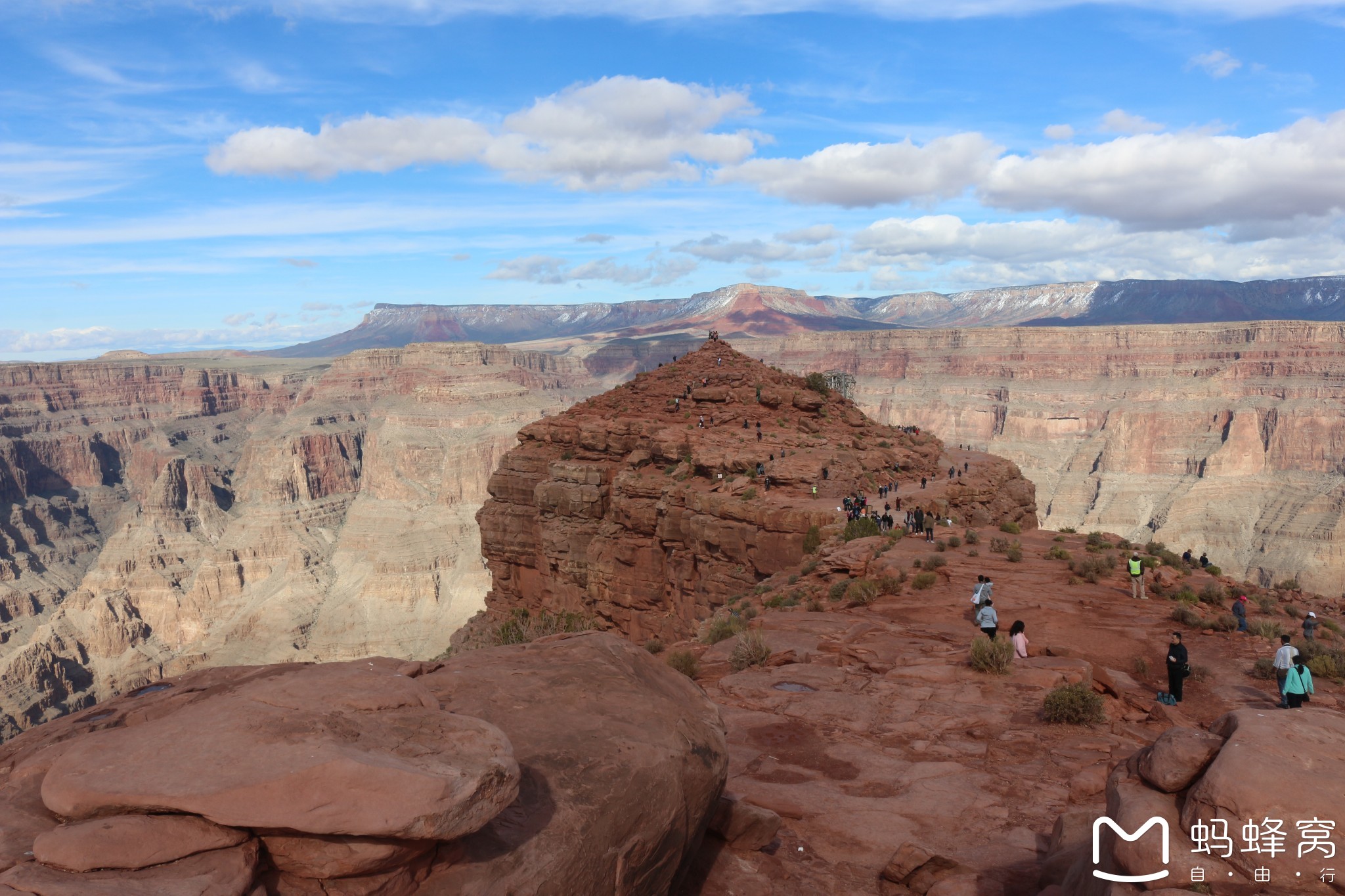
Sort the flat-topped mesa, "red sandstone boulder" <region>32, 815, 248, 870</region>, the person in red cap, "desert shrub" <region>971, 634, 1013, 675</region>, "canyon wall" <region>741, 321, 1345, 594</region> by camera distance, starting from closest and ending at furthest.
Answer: "red sandstone boulder" <region>32, 815, 248, 870</region> < "desert shrub" <region>971, 634, 1013, 675</region> < the person in red cap < the flat-topped mesa < "canyon wall" <region>741, 321, 1345, 594</region>

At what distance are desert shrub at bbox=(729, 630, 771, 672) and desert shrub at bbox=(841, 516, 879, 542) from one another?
393 inches

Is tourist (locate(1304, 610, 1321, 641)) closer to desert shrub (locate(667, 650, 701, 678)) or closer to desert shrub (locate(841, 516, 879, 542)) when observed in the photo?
desert shrub (locate(841, 516, 879, 542))

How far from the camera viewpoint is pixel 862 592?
67.9ft

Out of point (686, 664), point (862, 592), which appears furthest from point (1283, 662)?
point (686, 664)

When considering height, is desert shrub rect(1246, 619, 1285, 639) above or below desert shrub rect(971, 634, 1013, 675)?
below

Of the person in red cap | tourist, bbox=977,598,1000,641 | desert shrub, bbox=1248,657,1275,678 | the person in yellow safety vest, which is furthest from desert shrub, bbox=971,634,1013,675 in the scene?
the person in yellow safety vest

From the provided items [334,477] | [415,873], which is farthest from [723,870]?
[334,477]

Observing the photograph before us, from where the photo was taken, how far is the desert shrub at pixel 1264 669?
14773 millimetres

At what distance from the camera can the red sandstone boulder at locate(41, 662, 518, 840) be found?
4.79 m

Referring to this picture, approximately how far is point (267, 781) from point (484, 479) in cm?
15029

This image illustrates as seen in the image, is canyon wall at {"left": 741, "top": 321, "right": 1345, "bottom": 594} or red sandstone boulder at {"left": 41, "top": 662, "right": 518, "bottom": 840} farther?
canyon wall at {"left": 741, "top": 321, "right": 1345, "bottom": 594}

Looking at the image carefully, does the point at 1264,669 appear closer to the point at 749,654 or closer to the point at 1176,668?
the point at 1176,668

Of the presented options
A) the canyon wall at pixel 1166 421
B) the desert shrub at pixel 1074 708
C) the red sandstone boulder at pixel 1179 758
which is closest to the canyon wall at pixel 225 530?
the canyon wall at pixel 1166 421

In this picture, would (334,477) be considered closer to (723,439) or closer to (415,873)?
(723,439)
